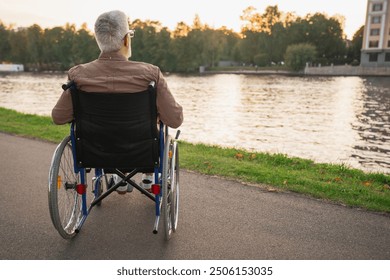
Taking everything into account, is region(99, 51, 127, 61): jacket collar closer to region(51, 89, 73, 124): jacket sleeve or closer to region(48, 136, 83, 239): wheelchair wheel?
region(51, 89, 73, 124): jacket sleeve

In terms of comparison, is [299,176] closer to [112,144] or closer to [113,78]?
[112,144]

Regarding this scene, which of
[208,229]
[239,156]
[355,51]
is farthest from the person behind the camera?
[355,51]

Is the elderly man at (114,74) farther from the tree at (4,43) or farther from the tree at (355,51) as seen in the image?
the tree at (4,43)

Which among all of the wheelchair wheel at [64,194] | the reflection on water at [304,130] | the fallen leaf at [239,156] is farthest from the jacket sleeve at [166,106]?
the reflection on water at [304,130]

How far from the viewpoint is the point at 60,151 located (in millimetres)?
3006

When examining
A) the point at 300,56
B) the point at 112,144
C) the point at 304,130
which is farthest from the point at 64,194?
the point at 300,56

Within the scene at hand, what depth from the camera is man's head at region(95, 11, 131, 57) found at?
2922 millimetres

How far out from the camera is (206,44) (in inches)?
3447

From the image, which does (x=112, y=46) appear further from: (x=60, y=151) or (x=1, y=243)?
(x=1, y=243)

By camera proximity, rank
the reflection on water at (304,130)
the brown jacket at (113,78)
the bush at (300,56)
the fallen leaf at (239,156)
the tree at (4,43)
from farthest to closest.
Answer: the tree at (4,43)
the bush at (300,56)
the reflection on water at (304,130)
the fallen leaf at (239,156)
the brown jacket at (113,78)

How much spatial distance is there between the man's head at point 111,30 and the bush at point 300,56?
244 feet

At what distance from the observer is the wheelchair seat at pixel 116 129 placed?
2.86m

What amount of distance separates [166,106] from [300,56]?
74.8 metres

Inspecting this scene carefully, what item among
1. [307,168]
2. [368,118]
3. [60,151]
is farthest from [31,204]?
[368,118]
